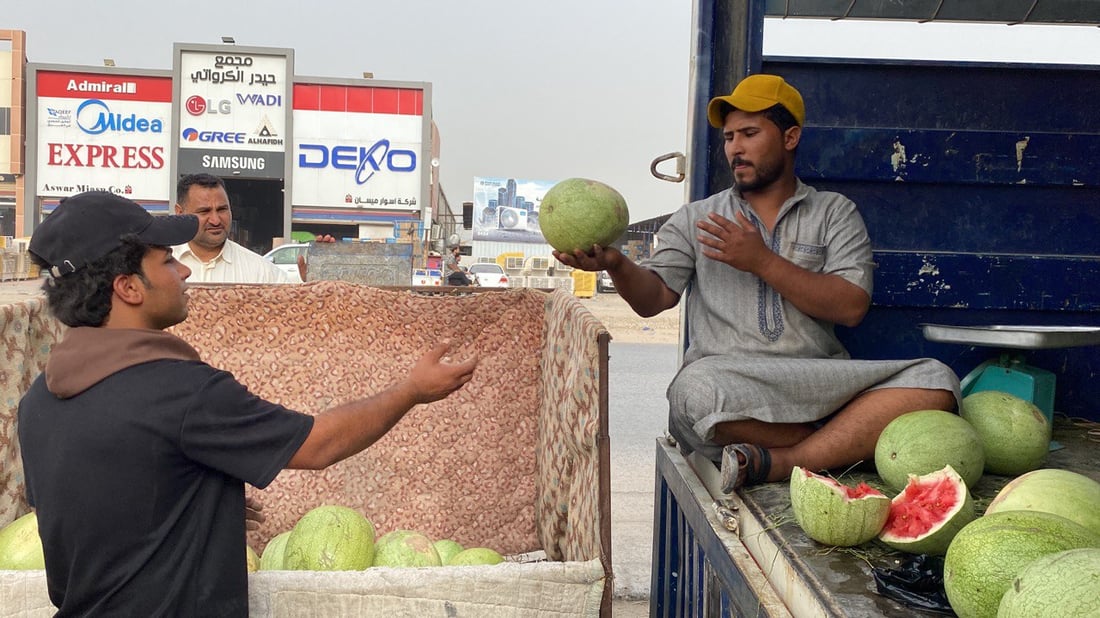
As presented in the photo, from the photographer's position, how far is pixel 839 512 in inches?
81.4

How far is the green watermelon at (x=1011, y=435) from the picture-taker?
8.93 feet

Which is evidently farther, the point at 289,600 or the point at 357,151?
the point at 357,151

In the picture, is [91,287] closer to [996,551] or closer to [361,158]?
[996,551]

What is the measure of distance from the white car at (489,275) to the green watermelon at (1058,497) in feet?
76.9

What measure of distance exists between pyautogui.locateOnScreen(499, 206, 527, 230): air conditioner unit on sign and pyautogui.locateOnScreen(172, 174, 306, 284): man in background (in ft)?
164

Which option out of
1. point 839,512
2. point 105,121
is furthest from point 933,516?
point 105,121

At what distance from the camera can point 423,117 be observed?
2784 cm

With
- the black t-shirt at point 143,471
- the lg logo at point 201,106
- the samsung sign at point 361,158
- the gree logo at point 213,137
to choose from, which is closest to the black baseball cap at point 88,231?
the black t-shirt at point 143,471

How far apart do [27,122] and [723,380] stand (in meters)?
29.8

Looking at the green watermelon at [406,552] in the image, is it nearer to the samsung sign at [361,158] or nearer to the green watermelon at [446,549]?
the green watermelon at [446,549]

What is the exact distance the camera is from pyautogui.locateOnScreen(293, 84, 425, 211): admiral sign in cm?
2748

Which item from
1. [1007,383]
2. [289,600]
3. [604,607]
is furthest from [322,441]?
[1007,383]

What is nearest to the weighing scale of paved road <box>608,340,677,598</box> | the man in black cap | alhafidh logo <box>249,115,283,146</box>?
paved road <box>608,340,677,598</box>

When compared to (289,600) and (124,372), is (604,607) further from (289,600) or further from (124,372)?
(124,372)
